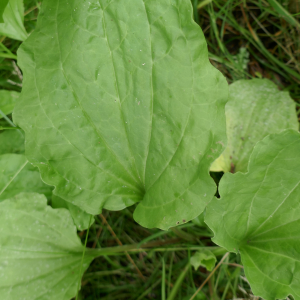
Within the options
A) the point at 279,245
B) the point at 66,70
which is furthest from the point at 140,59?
the point at 279,245

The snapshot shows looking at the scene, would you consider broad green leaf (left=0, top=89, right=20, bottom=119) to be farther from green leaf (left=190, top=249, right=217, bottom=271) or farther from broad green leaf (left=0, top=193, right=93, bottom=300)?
green leaf (left=190, top=249, right=217, bottom=271)

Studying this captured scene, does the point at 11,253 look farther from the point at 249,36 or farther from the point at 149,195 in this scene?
the point at 249,36

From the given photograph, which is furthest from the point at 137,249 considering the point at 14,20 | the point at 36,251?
the point at 14,20

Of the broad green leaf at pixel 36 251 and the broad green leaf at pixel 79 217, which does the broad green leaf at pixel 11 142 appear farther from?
the broad green leaf at pixel 79 217

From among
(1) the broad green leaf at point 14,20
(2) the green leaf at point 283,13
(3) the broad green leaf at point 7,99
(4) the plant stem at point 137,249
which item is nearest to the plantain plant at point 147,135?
(4) the plant stem at point 137,249

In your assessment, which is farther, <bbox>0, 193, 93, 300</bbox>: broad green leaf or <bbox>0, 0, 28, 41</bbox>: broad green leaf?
<bbox>0, 0, 28, 41</bbox>: broad green leaf

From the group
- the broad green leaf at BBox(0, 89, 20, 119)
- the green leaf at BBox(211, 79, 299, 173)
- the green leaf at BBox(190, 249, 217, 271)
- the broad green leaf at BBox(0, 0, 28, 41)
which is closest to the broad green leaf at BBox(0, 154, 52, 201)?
the broad green leaf at BBox(0, 89, 20, 119)

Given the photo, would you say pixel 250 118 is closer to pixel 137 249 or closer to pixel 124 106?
pixel 124 106

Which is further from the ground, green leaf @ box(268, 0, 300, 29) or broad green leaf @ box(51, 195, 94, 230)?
green leaf @ box(268, 0, 300, 29)
